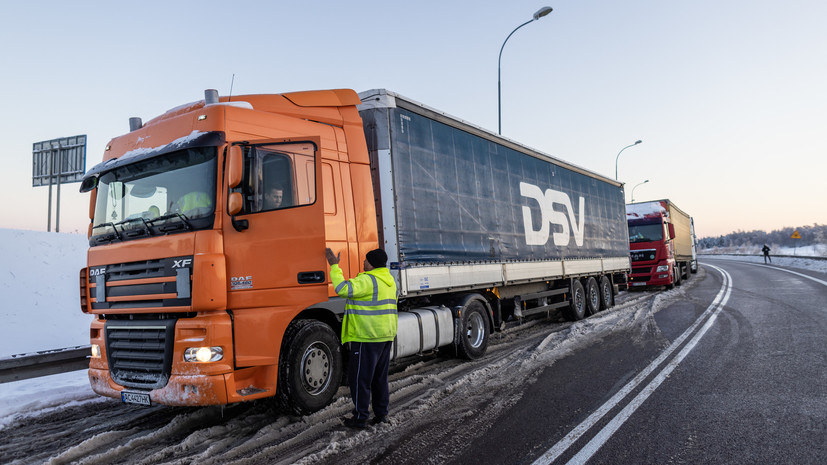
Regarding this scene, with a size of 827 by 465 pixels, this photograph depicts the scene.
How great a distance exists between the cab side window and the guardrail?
10.5 feet

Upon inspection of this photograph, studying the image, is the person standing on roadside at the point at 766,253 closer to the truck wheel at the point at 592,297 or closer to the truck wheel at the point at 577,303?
the truck wheel at the point at 592,297

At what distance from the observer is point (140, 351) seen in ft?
15.4

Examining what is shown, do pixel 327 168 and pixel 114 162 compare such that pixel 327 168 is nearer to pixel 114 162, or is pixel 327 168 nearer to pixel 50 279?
pixel 114 162

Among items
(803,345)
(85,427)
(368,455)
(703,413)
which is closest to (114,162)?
(85,427)

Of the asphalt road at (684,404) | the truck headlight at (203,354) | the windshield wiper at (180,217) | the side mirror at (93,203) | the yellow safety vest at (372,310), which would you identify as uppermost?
the side mirror at (93,203)

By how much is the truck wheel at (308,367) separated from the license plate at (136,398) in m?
1.14

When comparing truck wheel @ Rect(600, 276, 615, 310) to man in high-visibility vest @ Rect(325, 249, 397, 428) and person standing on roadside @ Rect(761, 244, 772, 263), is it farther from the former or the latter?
person standing on roadside @ Rect(761, 244, 772, 263)

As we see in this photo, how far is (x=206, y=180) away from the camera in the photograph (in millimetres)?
4707

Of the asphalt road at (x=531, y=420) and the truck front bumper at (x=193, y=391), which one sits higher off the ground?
the truck front bumper at (x=193, y=391)

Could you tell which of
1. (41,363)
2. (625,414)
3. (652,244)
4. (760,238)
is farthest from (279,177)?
(760,238)

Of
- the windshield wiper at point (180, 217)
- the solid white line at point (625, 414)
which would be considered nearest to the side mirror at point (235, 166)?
the windshield wiper at point (180, 217)

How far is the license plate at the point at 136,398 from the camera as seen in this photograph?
452 cm

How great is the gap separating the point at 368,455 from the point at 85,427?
10.2 ft

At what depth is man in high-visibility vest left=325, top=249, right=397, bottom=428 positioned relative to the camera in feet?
15.1
